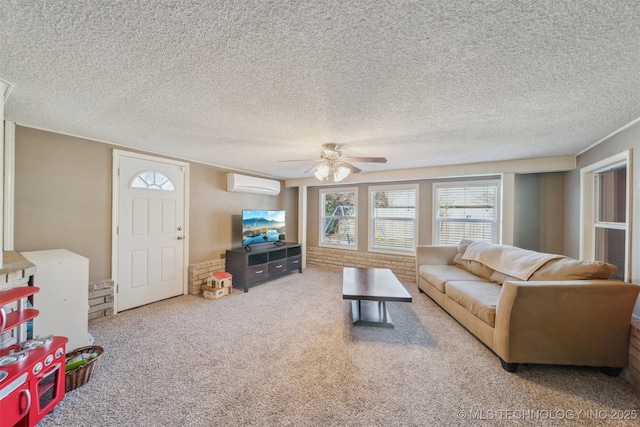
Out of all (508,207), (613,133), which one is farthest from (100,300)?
(613,133)

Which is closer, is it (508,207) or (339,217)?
(508,207)

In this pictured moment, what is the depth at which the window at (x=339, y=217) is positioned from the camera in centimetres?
529

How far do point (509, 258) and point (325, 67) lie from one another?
2993mm

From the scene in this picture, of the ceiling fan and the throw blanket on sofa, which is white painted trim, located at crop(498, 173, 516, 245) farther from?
the ceiling fan

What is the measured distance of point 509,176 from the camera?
3521 millimetres

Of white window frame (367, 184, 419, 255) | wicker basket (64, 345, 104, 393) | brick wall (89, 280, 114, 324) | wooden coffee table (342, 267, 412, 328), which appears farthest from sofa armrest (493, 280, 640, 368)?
brick wall (89, 280, 114, 324)

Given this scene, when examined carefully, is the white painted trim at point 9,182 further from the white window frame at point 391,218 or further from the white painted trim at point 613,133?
the white painted trim at point 613,133

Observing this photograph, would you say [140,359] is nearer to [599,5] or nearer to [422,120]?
[422,120]

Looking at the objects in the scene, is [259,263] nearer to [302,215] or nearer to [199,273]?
[199,273]

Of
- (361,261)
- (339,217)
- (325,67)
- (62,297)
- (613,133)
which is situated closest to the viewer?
(325,67)

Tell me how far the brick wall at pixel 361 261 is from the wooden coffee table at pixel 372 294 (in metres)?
1.48

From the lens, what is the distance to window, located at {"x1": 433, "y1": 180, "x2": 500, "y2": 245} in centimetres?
400

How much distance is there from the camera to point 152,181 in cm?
323

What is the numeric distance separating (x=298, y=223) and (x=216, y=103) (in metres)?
3.95
